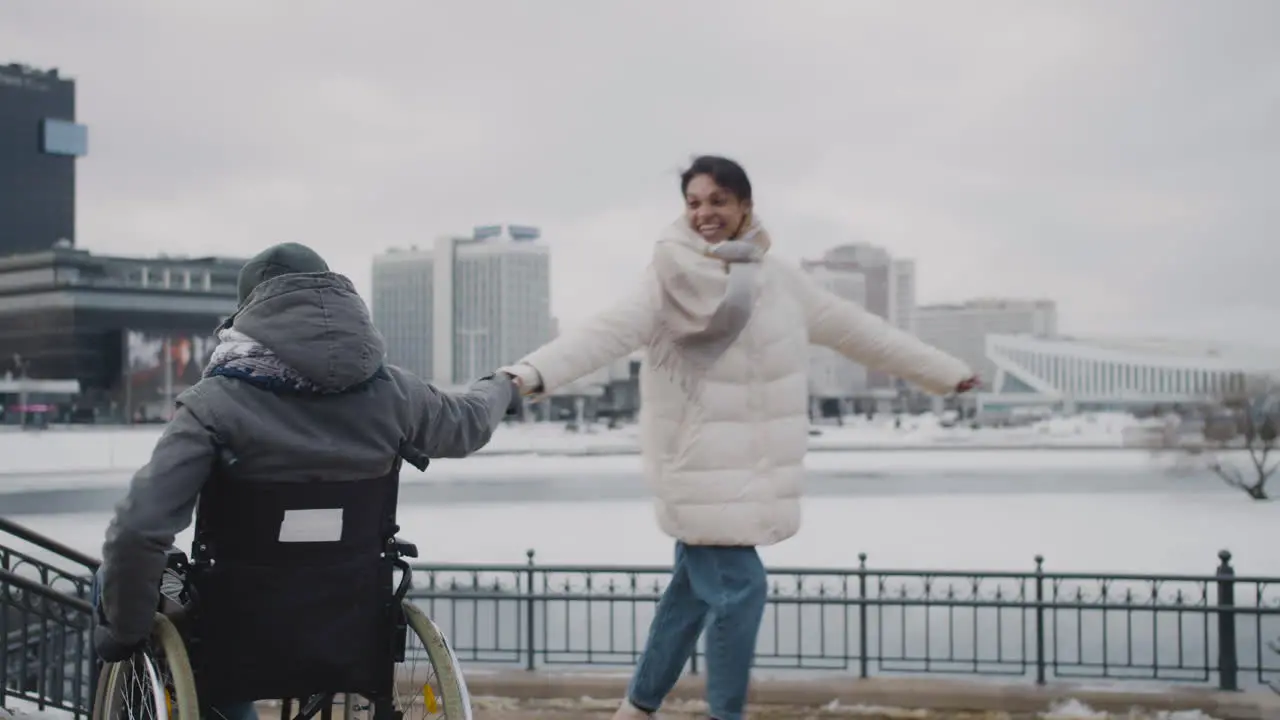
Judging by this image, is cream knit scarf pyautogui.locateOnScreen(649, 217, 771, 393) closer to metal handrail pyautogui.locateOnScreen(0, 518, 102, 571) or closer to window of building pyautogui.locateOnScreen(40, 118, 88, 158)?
metal handrail pyautogui.locateOnScreen(0, 518, 102, 571)

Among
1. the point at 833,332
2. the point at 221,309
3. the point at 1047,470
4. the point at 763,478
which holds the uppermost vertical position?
the point at 221,309

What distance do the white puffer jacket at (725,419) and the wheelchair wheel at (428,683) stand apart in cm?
64

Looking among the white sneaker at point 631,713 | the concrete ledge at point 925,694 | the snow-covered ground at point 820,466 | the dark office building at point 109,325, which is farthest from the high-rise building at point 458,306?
the white sneaker at point 631,713

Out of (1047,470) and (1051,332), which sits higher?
(1051,332)

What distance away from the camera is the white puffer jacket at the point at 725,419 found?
9.08 ft

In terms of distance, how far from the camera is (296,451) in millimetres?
2098

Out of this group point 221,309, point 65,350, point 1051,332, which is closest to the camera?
point 65,350

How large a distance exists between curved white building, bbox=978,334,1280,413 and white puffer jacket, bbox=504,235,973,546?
80.4 metres

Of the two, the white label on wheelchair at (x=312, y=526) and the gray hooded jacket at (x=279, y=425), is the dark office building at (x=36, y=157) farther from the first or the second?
the white label on wheelchair at (x=312, y=526)

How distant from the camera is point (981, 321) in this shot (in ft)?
475

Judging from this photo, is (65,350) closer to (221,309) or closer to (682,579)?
(221,309)

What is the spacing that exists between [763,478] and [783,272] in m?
0.54

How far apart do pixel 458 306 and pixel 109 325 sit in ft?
127

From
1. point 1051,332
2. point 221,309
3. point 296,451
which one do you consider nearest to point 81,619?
point 296,451
